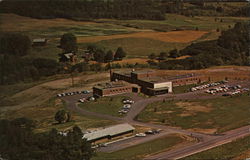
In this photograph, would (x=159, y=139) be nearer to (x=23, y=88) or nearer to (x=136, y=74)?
(x=136, y=74)

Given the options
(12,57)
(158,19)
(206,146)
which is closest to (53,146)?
(206,146)

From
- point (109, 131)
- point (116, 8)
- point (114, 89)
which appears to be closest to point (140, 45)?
point (116, 8)

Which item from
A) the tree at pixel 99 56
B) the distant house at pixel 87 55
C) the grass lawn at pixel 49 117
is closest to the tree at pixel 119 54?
the tree at pixel 99 56

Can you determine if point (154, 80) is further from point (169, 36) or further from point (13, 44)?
point (169, 36)

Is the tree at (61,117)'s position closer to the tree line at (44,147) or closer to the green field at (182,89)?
the tree line at (44,147)

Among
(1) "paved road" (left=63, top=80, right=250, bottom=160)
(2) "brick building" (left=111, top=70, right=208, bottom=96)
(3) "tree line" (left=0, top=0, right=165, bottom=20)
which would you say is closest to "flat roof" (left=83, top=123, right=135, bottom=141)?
(1) "paved road" (left=63, top=80, right=250, bottom=160)

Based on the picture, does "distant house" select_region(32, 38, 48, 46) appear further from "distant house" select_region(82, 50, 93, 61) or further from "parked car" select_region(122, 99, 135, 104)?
"parked car" select_region(122, 99, 135, 104)
